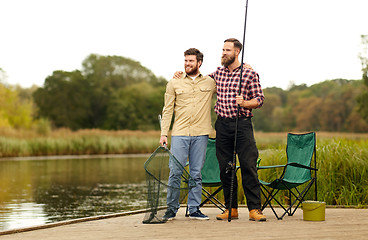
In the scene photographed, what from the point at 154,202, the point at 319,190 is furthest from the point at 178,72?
the point at 319,190

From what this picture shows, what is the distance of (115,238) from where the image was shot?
4.07 meters

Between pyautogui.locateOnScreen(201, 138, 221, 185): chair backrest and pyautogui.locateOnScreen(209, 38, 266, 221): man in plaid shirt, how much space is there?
0.56 m

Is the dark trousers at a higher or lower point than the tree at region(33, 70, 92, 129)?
lower

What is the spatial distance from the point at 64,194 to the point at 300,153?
19.0ft

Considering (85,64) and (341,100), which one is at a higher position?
(85,64)

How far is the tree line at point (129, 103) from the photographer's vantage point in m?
30.0

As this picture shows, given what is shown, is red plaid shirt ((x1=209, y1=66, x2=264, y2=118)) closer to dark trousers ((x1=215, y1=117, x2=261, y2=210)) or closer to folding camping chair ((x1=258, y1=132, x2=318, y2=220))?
dark trousers ((x1=215, y1=117, x2=261, y2=210))

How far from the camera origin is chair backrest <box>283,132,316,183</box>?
522cm

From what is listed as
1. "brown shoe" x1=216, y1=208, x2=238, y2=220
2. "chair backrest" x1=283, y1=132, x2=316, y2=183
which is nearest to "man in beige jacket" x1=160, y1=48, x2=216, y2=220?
"brown shoe" x1=216, y1=208, x2=238, y2=220

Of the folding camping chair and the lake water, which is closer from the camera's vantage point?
the folding camping chair

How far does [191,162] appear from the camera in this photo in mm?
4887

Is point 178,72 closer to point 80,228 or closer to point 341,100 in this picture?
point 80,228

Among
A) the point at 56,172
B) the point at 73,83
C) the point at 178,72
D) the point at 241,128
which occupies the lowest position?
the point at 56,172

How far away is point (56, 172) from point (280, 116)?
19910 millimetres
